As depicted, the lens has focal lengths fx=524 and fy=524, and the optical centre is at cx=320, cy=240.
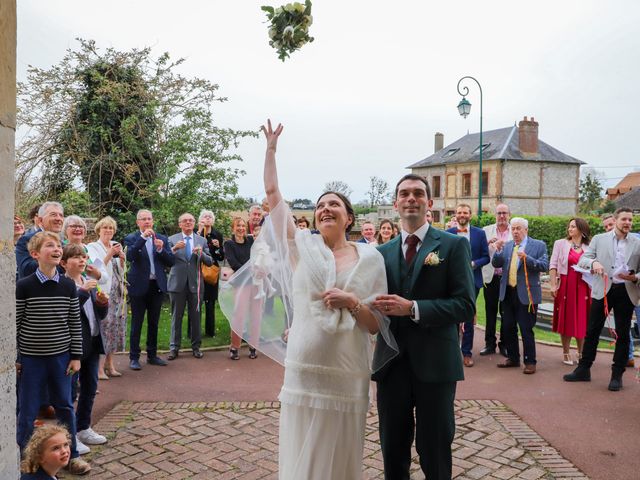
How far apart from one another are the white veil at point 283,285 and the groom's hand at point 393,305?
125 millimetres

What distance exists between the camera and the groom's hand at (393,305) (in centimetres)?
314

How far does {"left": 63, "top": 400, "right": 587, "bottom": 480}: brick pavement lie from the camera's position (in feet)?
14.5

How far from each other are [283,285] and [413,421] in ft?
4.34

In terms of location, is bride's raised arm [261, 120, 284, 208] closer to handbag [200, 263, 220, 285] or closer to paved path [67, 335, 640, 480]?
paved path [67, 335, 640, 480]

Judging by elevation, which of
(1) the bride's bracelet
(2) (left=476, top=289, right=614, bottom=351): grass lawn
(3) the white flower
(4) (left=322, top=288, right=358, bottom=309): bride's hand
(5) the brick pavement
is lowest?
(5) the brick pavement

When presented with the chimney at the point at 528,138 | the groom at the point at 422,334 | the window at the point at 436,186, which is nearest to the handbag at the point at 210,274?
the groom at the point at 422,334

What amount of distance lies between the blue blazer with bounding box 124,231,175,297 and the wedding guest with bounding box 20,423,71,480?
4.27m

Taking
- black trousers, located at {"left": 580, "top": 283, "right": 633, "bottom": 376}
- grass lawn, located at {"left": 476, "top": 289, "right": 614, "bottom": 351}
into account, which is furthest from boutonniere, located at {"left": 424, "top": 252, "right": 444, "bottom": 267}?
grass lawn, located at {"left": 476, "top": 289, "right": 614, "bottom": 351}

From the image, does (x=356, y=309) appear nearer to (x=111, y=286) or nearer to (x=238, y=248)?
(x=111, y=286)

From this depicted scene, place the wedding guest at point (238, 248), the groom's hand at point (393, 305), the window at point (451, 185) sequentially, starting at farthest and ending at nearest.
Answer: the window at point (451, 185) < the wedding guest at point (238, 248) < the groom's hand at point (393, 305)

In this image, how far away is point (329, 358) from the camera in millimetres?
3299

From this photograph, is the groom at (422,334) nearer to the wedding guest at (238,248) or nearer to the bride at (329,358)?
the bride at (329,358)

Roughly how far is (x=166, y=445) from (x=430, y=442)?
2.80m

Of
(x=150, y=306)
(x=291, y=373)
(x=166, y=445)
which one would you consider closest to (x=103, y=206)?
(x=150, y=306)
